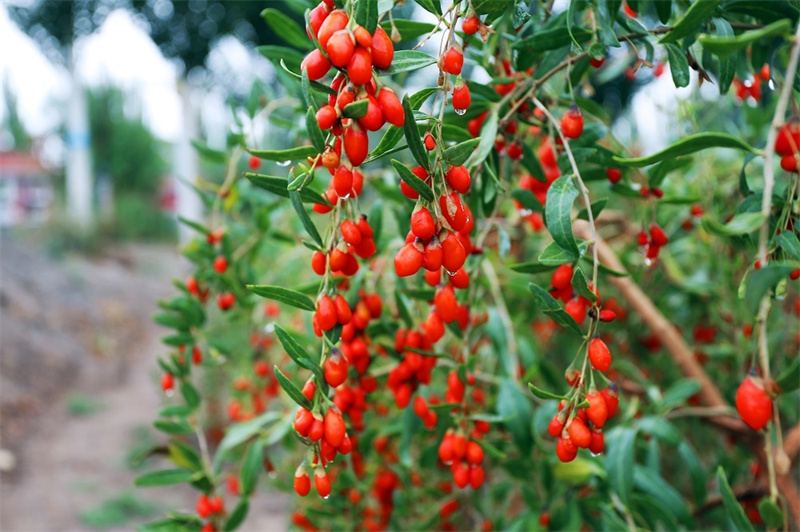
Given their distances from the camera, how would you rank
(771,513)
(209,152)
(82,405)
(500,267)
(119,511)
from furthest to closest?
(82,405)
(119,511)
(500,267)
(209,152)
(771,513)

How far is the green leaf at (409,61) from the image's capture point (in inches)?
17.9

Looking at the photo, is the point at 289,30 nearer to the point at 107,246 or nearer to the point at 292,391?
the point at 292,391

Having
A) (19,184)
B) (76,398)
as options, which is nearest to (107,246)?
(76,398)

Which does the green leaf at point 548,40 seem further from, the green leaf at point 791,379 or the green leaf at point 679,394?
the green leaf at point 679,394

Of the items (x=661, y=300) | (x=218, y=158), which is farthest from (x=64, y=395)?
(x=661, y=300)

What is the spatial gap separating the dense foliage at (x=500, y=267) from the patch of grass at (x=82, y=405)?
10.0 feet

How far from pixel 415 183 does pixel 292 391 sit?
187 millimetres

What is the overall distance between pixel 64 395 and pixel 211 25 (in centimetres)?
431

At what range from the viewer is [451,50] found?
443mm

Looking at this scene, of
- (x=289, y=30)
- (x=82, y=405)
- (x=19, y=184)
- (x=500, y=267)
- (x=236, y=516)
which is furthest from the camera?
(x=19, y=184)

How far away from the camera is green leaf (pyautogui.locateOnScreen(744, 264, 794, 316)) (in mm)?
385

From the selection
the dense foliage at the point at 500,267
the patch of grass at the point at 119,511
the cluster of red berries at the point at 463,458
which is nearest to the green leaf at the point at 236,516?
the dense foliage at the point at 500,267

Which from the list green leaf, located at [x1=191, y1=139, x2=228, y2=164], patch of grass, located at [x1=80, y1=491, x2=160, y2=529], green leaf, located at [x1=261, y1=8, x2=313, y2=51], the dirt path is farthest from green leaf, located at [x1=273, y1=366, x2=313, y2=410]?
patch of grass, located at [x1=80, y1=491, x2=160, y2=529]

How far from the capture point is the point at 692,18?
427 mm
